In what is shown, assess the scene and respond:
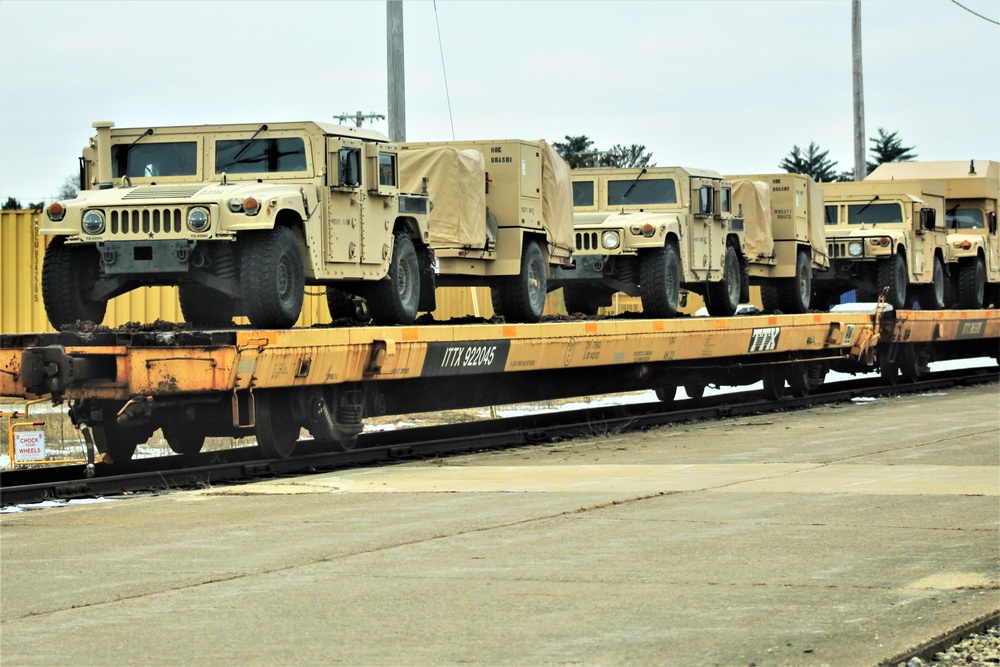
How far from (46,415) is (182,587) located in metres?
14.5

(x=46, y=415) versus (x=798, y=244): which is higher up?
(x=798, y=244)

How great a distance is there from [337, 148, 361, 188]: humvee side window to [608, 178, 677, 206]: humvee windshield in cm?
670

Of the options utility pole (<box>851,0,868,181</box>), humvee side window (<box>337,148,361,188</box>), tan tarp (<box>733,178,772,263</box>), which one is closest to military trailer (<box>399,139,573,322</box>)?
humvee side window (<box>337,148,361,188</box>)

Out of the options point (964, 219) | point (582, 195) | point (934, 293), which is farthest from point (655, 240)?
point (964, 219)

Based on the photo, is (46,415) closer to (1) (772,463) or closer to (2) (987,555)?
(1) (772,463)

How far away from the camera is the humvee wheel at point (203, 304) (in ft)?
46.3

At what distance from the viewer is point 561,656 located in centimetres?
558

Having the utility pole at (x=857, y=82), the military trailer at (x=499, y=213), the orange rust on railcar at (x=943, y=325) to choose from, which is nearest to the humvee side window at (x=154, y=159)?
the military trailer at (x=499, y=213)

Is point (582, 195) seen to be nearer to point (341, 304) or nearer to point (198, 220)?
point (341, 304)

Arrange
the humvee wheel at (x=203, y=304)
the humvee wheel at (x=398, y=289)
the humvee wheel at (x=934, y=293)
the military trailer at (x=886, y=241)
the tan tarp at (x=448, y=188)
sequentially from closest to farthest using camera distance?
the humvee wheel at (x=203, y=304), the humvee wheel at (x=398, y=289), the tan tarp at (x=448, y=188), the military trailer at (x=886, y=241), the humvee wheel at (x=934, y=293)

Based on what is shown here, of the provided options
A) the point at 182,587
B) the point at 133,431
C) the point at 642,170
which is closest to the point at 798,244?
the point at 642,170

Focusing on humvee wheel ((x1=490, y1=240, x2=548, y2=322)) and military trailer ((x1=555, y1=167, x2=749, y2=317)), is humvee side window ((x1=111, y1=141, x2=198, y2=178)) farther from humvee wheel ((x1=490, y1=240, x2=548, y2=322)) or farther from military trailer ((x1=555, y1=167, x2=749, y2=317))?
military trailer ((x1=555, y1=167, x2=749, y2=317))

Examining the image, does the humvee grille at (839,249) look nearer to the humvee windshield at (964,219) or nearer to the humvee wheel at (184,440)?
the humvee windshield at (964,219)

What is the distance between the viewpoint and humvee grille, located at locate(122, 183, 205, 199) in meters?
12.3
